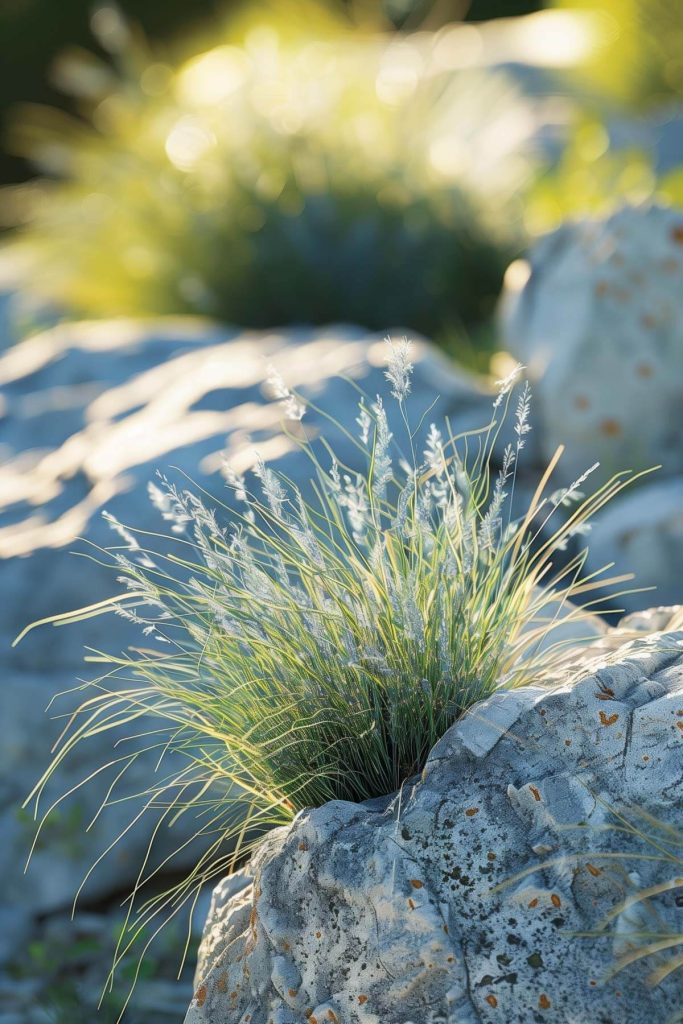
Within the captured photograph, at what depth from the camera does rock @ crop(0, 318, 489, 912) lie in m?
2.50

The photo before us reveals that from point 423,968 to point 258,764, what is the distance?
391 mm

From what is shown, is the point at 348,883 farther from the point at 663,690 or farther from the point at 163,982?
the point at 163,982

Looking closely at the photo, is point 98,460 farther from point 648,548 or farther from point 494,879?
point 494,879

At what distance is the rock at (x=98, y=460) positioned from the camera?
8.20 feet

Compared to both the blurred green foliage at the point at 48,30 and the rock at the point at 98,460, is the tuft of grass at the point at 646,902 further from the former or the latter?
the blurred green foliage at the point at 48,30

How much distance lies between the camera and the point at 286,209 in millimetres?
4977

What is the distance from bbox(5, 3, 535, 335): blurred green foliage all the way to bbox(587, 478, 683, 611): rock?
237 centimetres

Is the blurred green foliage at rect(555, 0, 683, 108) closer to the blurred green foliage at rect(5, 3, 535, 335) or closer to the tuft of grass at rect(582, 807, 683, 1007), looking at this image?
the blurred green foliage at rect(5, 3, 535, 335)

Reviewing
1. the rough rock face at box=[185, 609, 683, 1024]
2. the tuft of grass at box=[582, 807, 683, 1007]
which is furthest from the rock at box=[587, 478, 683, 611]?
the tuft of grass at box=[582, 807, 683, 1007]

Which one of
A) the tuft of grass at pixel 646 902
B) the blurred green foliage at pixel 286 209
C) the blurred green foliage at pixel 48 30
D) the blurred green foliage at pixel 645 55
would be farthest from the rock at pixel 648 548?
the blurred green foliage at pixel 48 30

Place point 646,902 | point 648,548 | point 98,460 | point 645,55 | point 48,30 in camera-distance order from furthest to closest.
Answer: point 48,30, point 645,55, point 98,460, point 648,548, point 646,902

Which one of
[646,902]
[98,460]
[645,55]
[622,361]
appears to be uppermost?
[645,55]

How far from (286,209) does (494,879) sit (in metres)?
4.07

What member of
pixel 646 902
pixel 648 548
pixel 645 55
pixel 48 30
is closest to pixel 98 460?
pixel 648 548
